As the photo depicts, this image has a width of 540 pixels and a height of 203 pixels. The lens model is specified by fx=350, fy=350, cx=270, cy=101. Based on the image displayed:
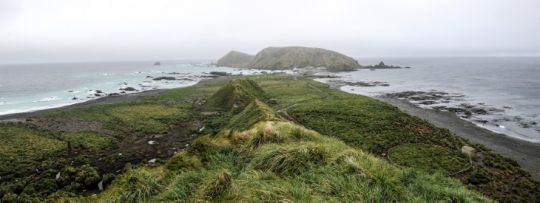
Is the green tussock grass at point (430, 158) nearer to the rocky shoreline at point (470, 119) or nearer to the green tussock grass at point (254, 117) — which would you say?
the rocky shoreline at point (470, 119)

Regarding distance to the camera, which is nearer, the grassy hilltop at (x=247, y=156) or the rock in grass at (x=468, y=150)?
the grassy hilltop at (x=247, y=156)

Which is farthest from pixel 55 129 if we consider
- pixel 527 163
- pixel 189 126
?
pixel 527 163

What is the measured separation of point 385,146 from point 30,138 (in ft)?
140

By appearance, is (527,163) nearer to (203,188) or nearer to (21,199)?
(203,188)

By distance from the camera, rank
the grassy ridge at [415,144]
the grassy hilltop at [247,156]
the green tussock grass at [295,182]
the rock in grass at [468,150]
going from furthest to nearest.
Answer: the rock in grass at [468,150] → the grassy ridge at [415,144] → the grassy hilltop at [247,156] → the green tussock grass at [295,182]

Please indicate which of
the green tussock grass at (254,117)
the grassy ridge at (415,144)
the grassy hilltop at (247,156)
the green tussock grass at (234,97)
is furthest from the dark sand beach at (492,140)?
the green tussock grass at (234,97)

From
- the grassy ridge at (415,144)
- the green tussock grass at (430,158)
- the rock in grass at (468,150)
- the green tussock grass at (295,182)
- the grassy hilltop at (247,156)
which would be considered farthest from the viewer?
the rock in grass at (468,150)

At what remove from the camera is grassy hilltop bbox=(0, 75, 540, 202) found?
36.6 ft

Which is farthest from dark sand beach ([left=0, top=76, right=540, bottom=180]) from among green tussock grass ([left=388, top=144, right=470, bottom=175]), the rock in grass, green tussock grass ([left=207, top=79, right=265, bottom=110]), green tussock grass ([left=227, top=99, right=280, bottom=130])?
green tussock grass ([left=207, top=79, right=265, bottom=110])

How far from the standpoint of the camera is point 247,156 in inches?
610

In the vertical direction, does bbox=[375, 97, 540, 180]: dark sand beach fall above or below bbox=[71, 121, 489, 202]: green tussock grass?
below

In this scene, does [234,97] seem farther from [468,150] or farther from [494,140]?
[494,140]

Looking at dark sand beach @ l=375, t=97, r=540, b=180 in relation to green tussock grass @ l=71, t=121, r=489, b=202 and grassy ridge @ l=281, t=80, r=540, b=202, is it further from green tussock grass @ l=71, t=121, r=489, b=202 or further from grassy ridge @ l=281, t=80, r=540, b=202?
green tussock grass @ l=71, t=121, r=489, b=202

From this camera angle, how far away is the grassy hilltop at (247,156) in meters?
11.2
